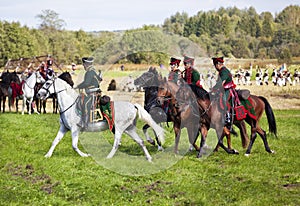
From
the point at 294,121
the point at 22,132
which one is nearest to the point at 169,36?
the point at 22,132

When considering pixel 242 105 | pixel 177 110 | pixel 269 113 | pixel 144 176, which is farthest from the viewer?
pixel 269 113

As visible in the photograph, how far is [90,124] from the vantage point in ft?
34.6

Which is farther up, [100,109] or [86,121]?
[100,109]

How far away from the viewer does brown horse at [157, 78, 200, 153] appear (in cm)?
1023

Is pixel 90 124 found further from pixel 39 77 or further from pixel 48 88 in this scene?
pixel 39 77

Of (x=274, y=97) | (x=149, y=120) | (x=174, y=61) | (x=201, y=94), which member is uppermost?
(x=174, y=61)

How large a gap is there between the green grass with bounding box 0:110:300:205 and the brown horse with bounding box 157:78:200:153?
2.13 ft

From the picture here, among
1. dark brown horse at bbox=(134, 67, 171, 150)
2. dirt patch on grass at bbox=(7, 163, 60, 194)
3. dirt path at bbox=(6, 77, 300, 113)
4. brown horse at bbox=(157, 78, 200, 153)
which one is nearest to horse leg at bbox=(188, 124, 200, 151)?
brown horse at bbox=(157, 78, 200, 153)

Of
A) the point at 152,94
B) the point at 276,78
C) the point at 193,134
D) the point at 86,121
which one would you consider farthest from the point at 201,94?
the point at 276,78

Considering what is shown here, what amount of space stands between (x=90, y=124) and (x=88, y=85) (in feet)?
3.18

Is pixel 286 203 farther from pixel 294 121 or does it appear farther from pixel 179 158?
pixel 294 121

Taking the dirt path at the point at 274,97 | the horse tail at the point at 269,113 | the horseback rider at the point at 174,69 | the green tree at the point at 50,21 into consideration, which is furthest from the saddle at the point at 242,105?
the green tree at the point at 50,21

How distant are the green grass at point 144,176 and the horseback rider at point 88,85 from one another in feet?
3.78

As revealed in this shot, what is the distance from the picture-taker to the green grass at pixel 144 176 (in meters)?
7.48
